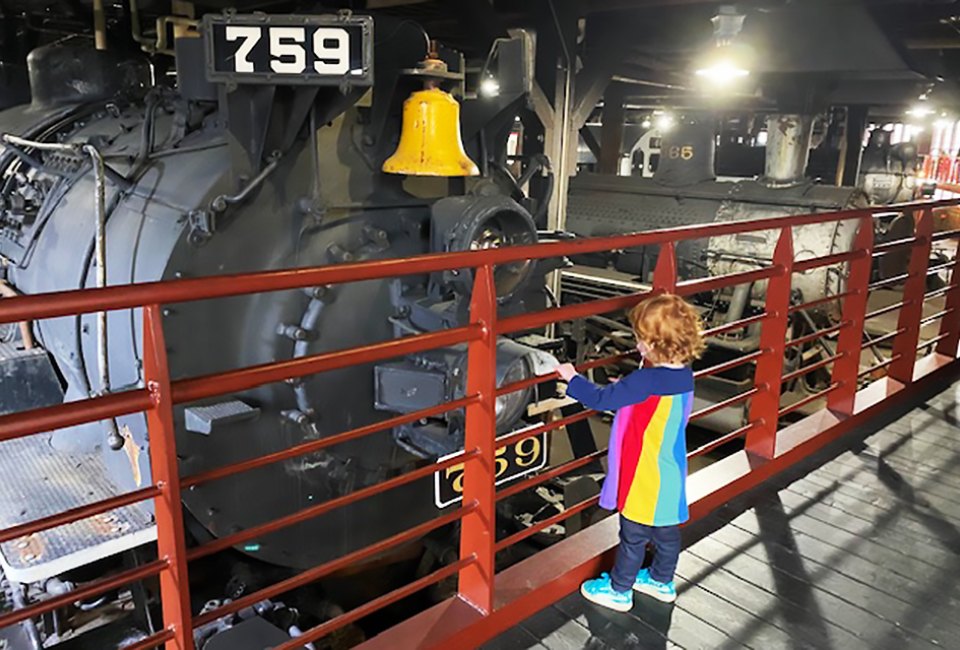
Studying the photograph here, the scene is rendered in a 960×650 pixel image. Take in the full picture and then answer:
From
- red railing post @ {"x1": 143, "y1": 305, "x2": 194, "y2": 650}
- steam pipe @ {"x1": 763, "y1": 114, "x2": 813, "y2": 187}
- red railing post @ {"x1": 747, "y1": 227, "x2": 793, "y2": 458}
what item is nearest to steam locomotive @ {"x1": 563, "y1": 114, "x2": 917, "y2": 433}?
steam pipe @ {"x1": 763, "y1": 114, "x2": 813, "y2": 187}

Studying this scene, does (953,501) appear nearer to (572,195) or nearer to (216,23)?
(216,23)

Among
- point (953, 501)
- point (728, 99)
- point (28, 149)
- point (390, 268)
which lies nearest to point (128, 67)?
point (28, 149)

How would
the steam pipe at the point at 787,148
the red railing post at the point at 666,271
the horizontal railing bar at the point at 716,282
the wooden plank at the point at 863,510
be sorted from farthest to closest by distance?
the steam pipe at the point at 787,148 → the wooden plank at the point at 863,510 → the horizontal railing bar at the point at 716,282 → the red railing post at the point at 666,271

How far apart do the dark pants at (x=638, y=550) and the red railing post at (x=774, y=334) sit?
3.21 feet

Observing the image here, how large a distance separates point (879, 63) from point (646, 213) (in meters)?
3.83

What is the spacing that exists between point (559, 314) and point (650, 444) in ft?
1.39

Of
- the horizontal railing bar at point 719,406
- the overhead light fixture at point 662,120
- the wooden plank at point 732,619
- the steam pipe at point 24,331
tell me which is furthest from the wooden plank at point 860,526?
the overhead light fixture at point 662,120

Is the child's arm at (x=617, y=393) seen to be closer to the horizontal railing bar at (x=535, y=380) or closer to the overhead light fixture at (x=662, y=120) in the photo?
the horizontal railing bar at (x=535, y=380)

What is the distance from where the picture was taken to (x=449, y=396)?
2.80 m

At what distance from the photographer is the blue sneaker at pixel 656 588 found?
2.22 m

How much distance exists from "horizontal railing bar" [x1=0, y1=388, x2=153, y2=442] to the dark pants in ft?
4.43

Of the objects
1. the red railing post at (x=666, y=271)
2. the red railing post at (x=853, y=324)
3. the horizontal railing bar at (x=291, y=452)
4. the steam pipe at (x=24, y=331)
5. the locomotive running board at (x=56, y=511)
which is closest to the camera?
the horizontal railing bar at (x=291, y=452)

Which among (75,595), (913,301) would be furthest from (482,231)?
(913,301)

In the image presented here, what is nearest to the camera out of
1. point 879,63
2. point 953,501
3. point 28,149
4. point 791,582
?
point 791,582
